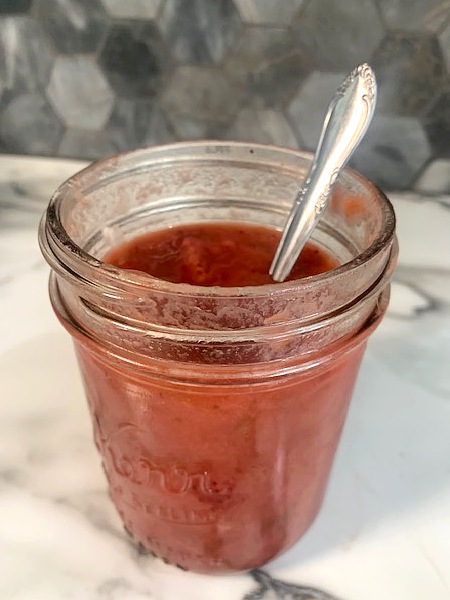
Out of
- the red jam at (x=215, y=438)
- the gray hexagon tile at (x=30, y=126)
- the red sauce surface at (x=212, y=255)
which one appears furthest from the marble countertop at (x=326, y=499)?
the gray hexagon tile at (x=30, y=126)

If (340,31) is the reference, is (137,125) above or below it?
below

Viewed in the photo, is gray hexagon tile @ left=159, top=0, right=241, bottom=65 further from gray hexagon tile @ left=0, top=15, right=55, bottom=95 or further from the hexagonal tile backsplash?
gray hexagon tile @ left=0, top=15, right=55, bottom=95

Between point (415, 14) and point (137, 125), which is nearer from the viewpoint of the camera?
point (415, 14)

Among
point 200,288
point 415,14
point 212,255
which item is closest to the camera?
point 200,288

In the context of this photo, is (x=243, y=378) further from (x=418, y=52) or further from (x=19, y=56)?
(x=19, y=56)

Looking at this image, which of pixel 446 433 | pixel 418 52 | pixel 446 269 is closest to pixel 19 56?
pixel 418 52

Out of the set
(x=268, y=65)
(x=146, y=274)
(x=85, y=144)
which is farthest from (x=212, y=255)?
(x=85, y=144)

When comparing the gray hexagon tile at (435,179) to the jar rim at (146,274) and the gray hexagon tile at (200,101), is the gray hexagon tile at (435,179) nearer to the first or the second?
the gray hexagon tile at (200,101)

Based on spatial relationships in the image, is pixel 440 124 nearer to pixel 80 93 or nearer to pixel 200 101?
pixel 200 101
